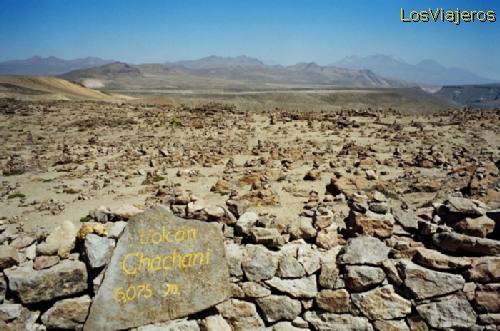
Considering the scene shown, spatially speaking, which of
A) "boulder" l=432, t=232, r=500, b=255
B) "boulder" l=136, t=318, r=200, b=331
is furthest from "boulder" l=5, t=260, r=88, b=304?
"boulder" l=432, t=232, r=500, b=255

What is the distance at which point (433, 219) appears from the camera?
5758 mm

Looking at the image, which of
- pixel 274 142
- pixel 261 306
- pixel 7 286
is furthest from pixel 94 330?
pixel 274 142

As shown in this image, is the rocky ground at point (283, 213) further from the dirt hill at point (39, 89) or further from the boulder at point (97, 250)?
the dirt hill at point (39, 89)

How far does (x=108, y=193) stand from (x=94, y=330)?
756 centimetres

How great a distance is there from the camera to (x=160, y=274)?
4859 millimetres

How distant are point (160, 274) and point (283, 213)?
488 centimetres

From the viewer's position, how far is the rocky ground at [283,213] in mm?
4910

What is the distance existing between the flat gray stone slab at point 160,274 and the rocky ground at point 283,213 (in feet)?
0.60

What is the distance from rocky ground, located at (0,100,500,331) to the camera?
491 cm

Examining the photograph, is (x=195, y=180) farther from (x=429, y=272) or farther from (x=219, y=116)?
(x=219, y=116)

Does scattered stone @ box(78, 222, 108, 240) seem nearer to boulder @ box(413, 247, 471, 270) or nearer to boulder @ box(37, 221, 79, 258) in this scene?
boulder @ box(37, 221, 79, 258)

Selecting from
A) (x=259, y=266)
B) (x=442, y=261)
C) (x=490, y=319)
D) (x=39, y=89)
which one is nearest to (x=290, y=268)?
(x=259, y=266)

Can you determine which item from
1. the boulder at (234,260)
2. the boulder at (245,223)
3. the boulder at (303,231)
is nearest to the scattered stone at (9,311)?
the boulder at (234,260)

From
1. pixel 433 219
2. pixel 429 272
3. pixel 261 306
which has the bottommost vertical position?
pixel 261 306
